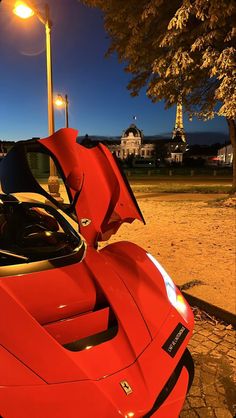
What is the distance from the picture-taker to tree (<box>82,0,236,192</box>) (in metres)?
7.64

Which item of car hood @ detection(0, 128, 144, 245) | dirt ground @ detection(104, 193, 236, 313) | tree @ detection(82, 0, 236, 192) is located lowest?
dirt ground @ detection(104, 193, 236, 313)

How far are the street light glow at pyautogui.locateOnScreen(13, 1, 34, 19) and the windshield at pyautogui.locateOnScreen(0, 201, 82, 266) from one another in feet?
27.7

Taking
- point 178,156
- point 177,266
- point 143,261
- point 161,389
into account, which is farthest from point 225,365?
point 178,156

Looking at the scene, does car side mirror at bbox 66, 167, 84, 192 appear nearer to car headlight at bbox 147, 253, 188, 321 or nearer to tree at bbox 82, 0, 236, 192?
car headlight at bbox 147, 253, 188, 321

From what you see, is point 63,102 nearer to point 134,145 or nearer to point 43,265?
point 43,265

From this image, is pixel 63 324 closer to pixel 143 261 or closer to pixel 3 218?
pixel 143 261

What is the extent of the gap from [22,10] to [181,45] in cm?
443

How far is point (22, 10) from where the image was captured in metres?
9.35

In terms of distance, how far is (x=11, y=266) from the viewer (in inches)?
74.5

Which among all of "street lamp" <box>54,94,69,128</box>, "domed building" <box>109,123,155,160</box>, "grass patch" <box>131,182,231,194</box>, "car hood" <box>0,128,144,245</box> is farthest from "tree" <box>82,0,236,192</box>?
"domed building" <box>109,123,155,160</box>

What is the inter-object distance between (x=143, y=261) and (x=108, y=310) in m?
0.67

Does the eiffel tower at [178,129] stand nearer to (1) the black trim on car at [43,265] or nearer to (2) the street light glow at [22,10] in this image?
(2) the street light glow at [22,10]

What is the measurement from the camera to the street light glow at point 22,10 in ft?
30.2

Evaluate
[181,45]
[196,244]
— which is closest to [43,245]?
[196,244]
